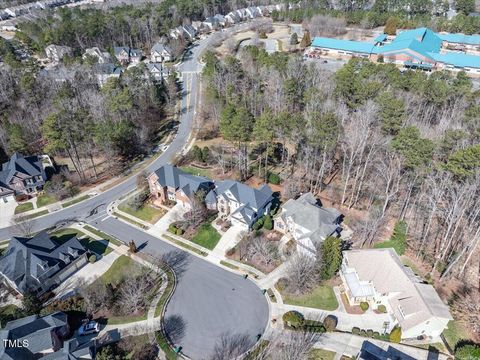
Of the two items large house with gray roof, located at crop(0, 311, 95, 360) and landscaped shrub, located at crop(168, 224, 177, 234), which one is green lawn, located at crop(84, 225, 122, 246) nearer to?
landscaped shrub, located at crop(168, 224, 177, 234)

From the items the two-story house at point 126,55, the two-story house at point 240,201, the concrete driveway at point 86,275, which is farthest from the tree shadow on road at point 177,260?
the two-story house at point 126,55

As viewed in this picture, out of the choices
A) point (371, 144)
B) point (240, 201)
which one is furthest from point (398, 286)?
point (371, 144)

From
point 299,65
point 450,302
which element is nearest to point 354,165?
point 450,302

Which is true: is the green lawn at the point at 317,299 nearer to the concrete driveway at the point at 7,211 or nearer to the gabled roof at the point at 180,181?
the gabled roof at the point at 180,181

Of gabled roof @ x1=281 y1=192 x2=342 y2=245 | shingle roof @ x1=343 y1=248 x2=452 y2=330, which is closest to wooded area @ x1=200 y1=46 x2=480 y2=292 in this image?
gabled roof @ x1=281 y1=192 x2=342 y2=245

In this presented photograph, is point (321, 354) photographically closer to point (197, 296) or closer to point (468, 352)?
point (468, 352)

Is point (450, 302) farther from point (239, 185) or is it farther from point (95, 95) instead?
point (95, 95)
